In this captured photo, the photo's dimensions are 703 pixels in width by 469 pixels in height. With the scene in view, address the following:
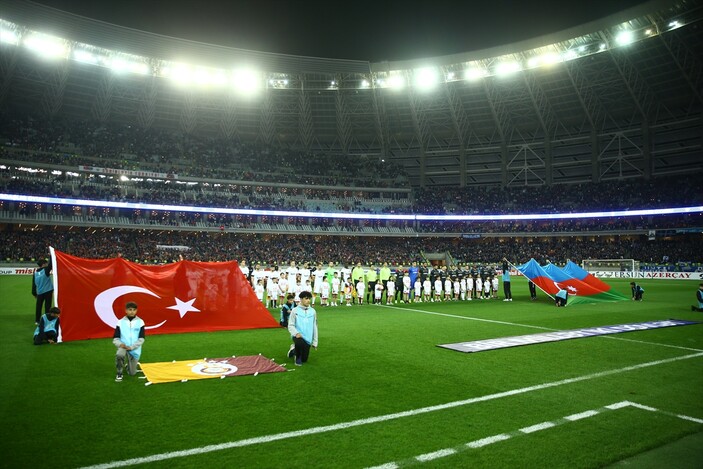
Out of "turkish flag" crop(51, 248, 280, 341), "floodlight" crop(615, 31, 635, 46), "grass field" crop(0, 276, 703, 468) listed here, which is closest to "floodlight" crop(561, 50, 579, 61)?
"floodlight" crop(615, 31, 635, 46)

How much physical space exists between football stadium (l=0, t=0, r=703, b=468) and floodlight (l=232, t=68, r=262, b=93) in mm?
301

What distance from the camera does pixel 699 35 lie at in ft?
129

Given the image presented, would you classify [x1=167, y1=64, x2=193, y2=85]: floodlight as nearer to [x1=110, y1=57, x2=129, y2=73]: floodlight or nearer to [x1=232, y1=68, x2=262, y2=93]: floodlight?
[x1=110, y1=57, x2=129, y2=73]: floodlight

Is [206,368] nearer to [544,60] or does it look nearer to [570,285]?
[570,285]

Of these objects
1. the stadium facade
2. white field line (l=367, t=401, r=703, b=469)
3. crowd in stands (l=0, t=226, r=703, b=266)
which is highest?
the stadium facade

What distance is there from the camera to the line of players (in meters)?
19.0

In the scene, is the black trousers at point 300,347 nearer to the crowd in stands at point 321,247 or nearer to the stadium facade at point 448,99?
the crowd in stands at point 321,247

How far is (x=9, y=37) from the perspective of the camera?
40031mm

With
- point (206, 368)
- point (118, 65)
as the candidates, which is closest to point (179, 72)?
point (118, 65)

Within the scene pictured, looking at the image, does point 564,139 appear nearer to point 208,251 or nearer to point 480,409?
point 208,251

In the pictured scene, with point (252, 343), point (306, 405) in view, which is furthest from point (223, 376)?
point (252, 343)

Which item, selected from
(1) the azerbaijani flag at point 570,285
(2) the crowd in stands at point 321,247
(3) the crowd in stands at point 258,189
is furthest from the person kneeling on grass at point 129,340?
(3) the crowd in stands at point 258,189

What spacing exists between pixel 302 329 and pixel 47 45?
47.8m

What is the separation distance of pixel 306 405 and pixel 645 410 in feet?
17.0
